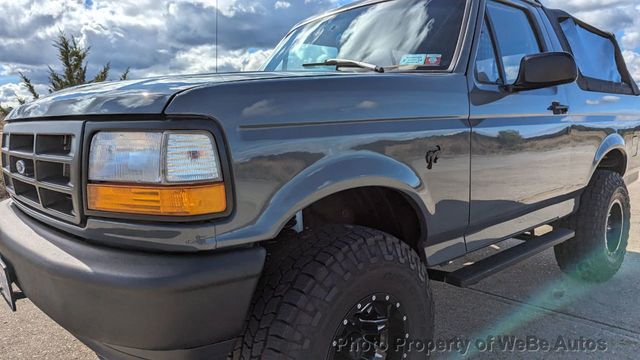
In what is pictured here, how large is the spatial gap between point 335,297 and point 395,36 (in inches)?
60.5

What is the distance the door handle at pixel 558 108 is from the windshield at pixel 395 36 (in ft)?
2.91

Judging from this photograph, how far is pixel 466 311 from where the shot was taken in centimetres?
339

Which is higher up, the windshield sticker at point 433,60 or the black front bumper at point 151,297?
the windshield sticker at point 433,60

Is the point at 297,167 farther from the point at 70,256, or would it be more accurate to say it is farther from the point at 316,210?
the point at 70,256

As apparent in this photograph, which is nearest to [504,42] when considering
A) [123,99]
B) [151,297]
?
[123,99]

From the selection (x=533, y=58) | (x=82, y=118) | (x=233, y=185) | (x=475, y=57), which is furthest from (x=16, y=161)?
(x=533, y=58)

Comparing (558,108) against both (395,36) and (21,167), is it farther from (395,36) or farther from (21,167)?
(21,167)

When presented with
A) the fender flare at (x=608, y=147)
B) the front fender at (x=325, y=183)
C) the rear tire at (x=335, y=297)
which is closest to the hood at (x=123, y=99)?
the front fender at (x=325, y=183)

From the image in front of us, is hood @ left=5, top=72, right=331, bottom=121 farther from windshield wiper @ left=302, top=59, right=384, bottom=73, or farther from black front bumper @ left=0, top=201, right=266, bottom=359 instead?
windshield wiper @ left=302, top=59, right=384, bottom=73

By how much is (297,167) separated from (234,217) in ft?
0.90

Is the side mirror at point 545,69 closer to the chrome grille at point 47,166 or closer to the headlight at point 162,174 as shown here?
the headlight at point 162,174

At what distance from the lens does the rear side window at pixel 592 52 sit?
12.5 ft

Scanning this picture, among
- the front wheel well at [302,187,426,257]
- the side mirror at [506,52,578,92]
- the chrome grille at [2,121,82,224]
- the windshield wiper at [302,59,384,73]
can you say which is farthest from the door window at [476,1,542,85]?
the chrome grille at [2,121,82,224]

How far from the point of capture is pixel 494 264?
2.70 m
